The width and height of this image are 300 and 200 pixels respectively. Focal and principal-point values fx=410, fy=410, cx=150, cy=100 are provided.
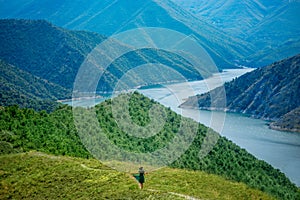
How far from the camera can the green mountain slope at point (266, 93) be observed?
99188 millimetres

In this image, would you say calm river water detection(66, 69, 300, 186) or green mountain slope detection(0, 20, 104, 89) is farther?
green mountain slope detection(0, 20, 104, 89)

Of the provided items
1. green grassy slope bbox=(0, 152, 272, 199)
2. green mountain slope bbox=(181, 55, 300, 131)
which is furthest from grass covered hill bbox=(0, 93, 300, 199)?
green mountain slope bbox=(181, 55, 300, 131)

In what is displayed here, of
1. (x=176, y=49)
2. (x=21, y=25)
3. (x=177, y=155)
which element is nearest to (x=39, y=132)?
(x=177, y=155)

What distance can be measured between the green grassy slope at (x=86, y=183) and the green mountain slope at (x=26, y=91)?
74.7 m

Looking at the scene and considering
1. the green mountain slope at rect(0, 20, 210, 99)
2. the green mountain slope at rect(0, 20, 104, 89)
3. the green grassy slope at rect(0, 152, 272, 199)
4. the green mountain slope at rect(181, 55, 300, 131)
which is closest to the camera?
the green grassy slope at rect(0, 152, 272, 199)

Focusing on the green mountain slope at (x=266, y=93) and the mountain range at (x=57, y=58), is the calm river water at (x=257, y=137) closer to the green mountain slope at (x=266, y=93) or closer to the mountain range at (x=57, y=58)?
the green mountain slope at (x=266, y=93)

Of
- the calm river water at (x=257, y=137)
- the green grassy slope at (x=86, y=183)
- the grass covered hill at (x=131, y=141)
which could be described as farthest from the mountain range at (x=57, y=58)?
the green grassy slope at (x=86, y=183)

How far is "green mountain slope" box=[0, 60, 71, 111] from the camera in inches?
3883

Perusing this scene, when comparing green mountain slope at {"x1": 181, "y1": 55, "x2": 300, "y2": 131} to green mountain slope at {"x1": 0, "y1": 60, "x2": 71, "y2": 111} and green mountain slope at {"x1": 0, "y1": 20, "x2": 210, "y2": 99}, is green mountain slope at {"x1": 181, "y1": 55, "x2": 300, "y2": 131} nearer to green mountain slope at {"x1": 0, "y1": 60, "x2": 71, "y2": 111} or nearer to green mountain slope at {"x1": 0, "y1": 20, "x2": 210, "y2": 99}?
green mountain slope at {"x1": 0, "y1": 20, "x2": 210, "y2": 99}

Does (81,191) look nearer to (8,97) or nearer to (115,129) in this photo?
(115,129)

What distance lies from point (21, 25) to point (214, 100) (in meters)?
93.3

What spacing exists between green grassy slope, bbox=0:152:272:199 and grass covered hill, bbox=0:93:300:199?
405cm

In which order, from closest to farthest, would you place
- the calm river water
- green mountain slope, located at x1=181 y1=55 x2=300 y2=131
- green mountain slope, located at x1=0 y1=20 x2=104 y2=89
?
the calm river water, green mountain slope, located at x1=181 y1=55 x2=300 y2=131, green mountain slope, located at x1=0 y1=20 x2=104 y2=89

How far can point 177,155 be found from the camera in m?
28.9
